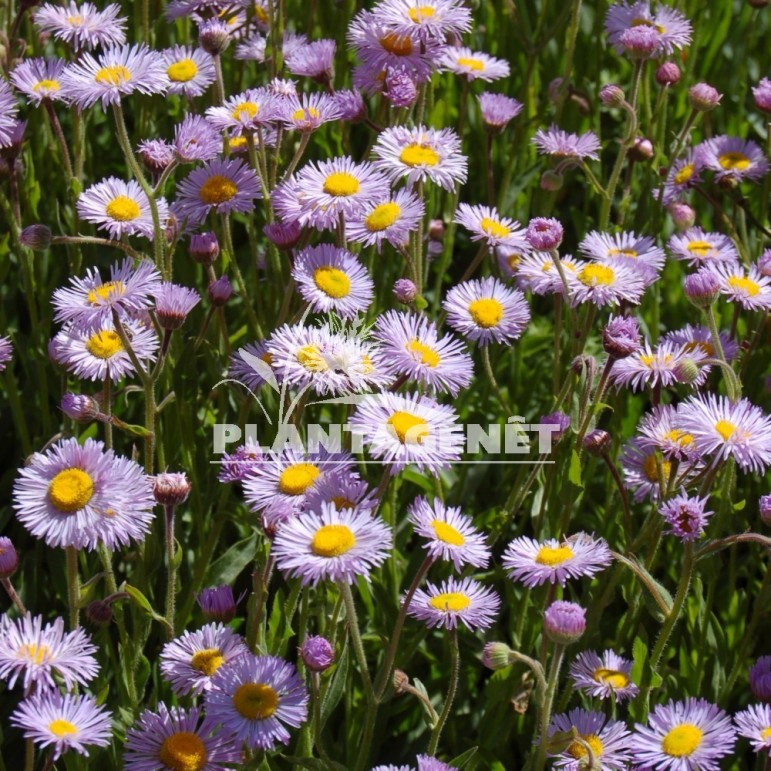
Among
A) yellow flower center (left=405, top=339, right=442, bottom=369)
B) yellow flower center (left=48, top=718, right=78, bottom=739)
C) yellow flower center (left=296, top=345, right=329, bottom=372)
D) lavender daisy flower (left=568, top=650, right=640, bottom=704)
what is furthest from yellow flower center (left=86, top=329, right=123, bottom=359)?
lavender daisy flower (left=568, top=650, right=640, bottom=704)

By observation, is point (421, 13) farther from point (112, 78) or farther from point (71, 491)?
point (71, 491)

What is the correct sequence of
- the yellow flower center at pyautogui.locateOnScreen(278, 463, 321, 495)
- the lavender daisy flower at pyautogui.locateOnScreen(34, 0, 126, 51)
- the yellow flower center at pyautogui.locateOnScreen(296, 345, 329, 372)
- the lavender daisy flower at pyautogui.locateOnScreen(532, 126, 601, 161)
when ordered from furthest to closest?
1. the lavender daisy flower at pyautogui.locateOnScreen(532, 126, 601, 161)
2. the lavender daisy flower at pyautogui.locateOnScreen(34, 0, 126, 51)
3. the yellow flower center at pyautogui.locateOnScreen(296, 345, 329, 372)
4. the yellow flower center at pyautogui.locateOnScreen(278, 463, 321, 495)

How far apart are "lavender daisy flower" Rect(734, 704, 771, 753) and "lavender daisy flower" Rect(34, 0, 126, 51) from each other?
1914 millimetres

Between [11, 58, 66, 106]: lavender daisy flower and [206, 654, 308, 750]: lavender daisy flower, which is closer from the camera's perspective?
[206, 654, 308, 750]: lavender daisy flower

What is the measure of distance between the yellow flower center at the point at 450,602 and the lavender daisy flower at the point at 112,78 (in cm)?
113

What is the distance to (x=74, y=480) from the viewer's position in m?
1.82

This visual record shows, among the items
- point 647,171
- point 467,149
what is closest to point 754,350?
point 647,171

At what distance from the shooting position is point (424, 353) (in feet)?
6.82

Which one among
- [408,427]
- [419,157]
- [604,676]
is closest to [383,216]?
[419,157]

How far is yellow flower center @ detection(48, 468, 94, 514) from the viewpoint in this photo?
5.94 ft

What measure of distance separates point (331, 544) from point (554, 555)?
508 mm

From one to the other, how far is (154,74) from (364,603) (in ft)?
3.90

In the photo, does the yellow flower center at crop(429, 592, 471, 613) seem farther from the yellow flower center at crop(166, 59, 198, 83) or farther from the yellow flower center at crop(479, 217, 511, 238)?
the yellow flower center at crop(166, 59, 198, 83)

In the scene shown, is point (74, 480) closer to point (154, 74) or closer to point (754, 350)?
point (154, 74)
